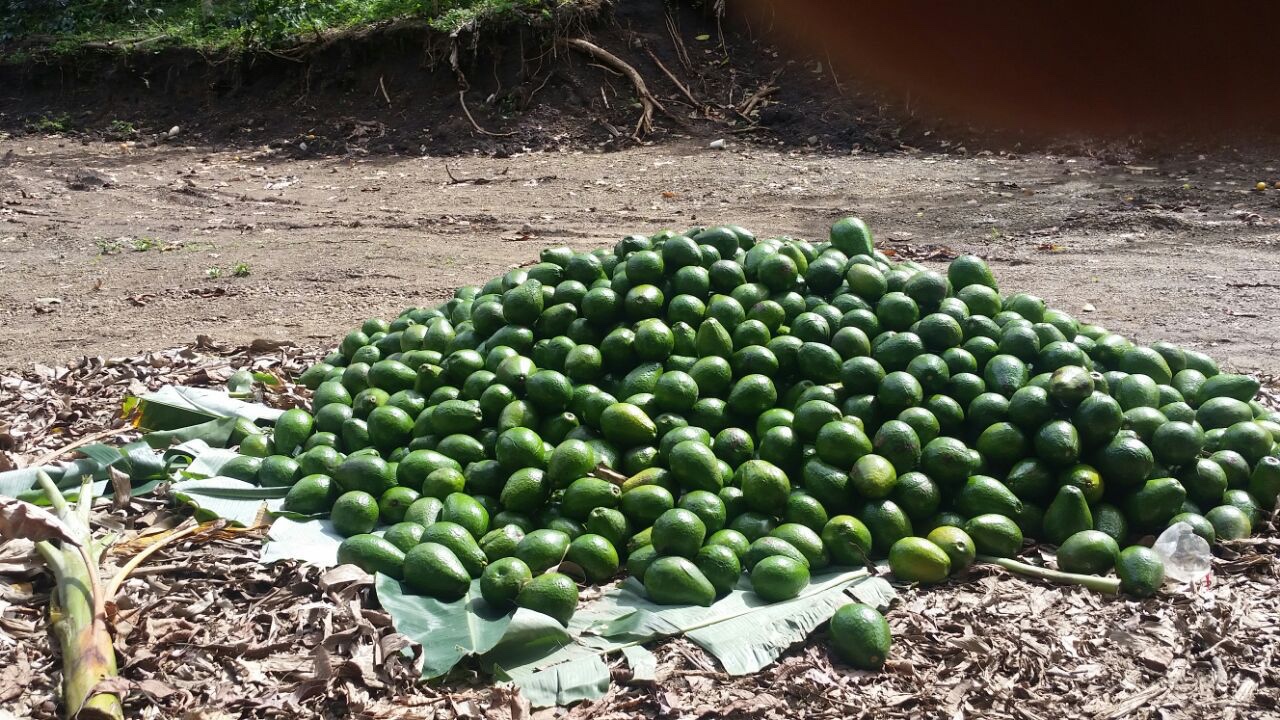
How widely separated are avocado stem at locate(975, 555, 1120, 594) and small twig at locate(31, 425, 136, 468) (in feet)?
13.0

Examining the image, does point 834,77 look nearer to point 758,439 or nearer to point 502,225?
point 502,225

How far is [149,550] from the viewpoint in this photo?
3480 millimetres

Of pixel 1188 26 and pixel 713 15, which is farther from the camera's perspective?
pixel 713 15

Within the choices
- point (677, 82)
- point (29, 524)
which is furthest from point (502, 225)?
point (29, 524)

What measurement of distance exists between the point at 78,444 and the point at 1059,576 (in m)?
4.29

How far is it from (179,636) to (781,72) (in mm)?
14680

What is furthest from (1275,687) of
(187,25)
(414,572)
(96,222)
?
(187,25)

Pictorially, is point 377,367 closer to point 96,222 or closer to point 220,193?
point 96,222

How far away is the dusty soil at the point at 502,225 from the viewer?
25.2 feet

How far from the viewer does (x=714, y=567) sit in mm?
3383

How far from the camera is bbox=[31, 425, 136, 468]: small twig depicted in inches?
174

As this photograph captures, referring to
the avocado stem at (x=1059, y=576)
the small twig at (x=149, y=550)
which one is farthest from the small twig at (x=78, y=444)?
the avocado stem at (x=1059, y=576)

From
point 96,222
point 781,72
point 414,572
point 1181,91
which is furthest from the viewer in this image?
point 781,72

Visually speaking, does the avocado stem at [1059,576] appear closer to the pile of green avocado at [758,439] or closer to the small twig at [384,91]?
the pile of green avocado at [758,439]
